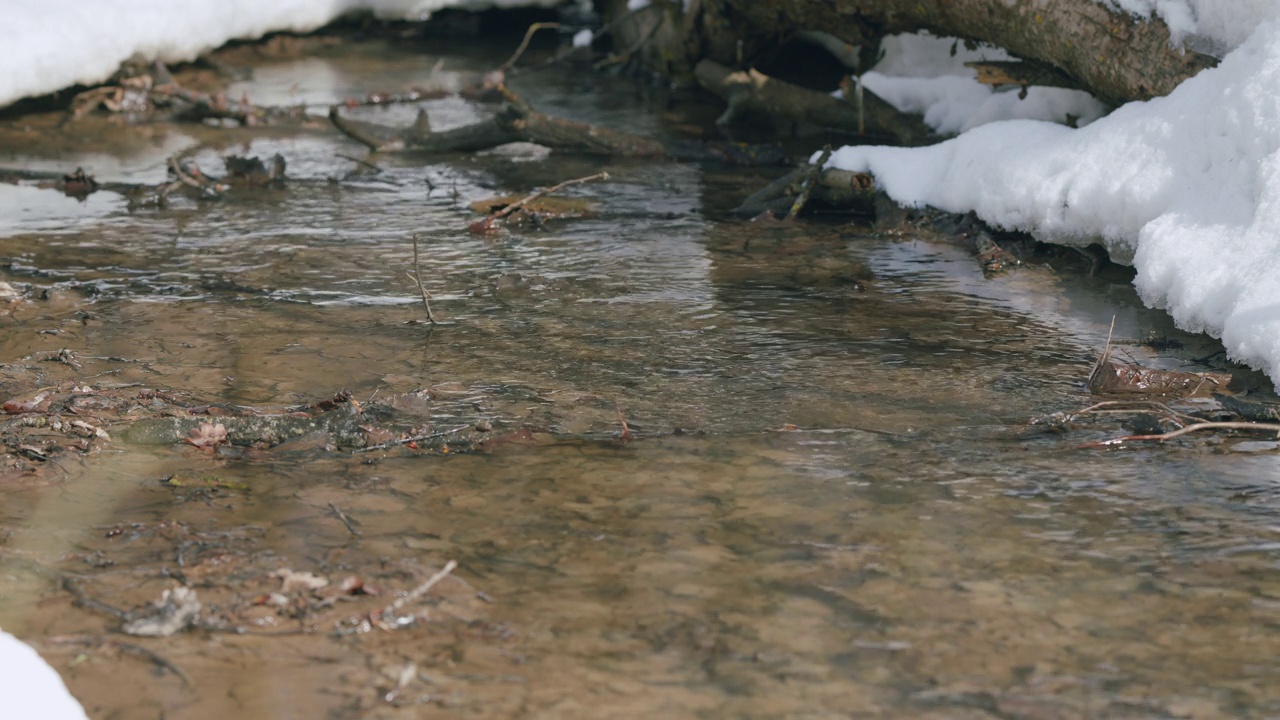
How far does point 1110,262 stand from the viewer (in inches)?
286

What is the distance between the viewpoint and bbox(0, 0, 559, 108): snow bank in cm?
1144

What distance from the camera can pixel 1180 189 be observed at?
6402 millimetres

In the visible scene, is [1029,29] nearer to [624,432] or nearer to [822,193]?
[822,193]

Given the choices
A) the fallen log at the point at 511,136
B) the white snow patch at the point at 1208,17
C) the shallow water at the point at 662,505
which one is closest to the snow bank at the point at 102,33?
the fallen log at the point at 511,136

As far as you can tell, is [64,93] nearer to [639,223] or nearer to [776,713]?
[639,223]

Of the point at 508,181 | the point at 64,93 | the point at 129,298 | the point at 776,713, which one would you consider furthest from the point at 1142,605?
the point at 64,93

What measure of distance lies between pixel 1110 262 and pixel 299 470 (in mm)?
4803

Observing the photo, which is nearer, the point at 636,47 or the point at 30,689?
the point at 30,689

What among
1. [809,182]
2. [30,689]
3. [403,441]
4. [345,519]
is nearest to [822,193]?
[809,182]

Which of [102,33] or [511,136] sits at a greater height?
[102,33]

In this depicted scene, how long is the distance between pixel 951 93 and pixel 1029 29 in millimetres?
2188

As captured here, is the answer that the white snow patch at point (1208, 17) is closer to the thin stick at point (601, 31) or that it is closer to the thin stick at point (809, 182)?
the thin stick at point (809, 182)

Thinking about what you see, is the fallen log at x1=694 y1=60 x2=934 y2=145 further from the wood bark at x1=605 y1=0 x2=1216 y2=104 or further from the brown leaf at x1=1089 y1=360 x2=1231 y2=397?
the brown leaf at x1=1089 y1=360 x2=1231 y2=397

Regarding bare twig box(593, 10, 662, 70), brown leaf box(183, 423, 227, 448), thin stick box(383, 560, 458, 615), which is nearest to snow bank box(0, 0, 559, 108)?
bare twig box(593, 10, 662, 70)
